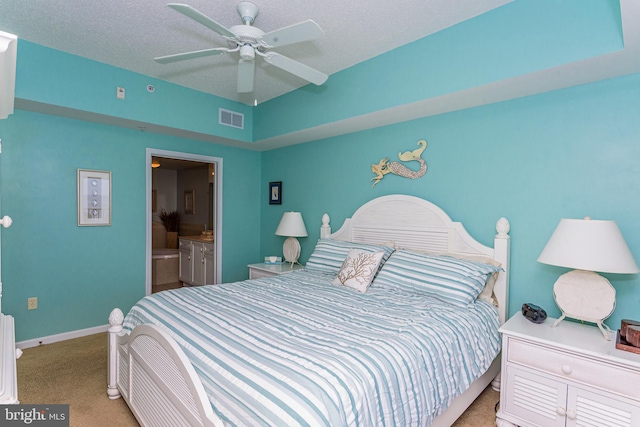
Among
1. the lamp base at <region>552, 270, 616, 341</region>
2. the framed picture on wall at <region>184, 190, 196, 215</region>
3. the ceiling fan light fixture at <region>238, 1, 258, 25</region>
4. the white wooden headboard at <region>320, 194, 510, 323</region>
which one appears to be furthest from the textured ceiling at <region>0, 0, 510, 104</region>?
the framed picture on wall at <region>184, 190, 196, 215</region>

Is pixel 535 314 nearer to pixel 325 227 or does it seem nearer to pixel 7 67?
pixel 325 227

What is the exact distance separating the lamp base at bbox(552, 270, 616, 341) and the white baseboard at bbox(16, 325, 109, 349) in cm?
409

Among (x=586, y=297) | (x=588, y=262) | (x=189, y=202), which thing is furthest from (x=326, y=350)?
(x=189, y=202)

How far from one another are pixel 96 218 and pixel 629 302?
449cm

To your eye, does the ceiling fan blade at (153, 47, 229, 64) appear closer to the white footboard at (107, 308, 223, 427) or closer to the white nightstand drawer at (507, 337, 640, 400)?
the white footboard at (107, 308, 223, 427)

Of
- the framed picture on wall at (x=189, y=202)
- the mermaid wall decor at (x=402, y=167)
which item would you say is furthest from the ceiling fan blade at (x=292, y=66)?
the framed picture on wall at (x=189, y=202)

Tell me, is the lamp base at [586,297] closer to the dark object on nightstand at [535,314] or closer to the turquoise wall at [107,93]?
the dark object on nightstand at [535,314]

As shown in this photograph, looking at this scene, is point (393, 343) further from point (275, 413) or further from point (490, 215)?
point (490, 215)

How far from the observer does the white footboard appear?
1.33 metres

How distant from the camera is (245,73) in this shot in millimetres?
2408

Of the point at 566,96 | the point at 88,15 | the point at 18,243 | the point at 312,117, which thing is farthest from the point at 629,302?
the point at 18,243

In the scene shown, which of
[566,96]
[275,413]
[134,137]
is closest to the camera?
[275,413]

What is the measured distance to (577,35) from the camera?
1893mm

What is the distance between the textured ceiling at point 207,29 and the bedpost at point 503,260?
152 centimetres
